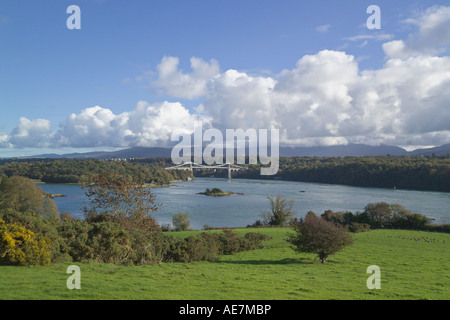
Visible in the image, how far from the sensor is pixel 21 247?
31.1 feet

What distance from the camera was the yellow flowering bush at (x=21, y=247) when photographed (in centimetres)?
921

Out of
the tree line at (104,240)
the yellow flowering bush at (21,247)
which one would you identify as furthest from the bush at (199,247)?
the yellow flowering bush at (21,247)

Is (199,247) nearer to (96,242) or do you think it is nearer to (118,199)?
(96,242)

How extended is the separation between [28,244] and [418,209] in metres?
52.9

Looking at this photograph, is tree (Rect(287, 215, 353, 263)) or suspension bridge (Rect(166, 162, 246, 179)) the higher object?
tree (Rect(287, 215, 353, 263))

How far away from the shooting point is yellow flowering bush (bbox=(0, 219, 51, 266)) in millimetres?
9211

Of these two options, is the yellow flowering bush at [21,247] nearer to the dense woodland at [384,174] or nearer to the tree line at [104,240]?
the tree line at [104,240]

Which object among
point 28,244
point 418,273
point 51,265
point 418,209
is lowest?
point 418,209

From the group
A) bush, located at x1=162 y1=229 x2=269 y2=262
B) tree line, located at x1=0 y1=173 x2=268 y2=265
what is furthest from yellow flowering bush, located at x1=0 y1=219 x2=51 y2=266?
bush, located at x1=162 y1=229 x2=269 y2=262

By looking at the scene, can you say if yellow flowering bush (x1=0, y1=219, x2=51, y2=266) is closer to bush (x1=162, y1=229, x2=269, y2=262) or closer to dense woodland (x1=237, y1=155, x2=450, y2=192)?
bush (x1=162, y1=229, x2=269, y2=262)
